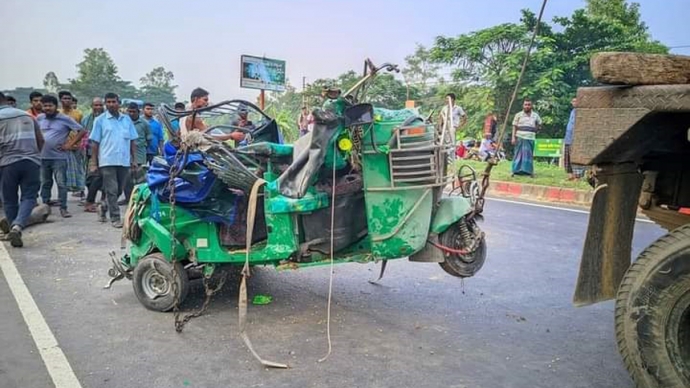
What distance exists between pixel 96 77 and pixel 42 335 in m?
44.4

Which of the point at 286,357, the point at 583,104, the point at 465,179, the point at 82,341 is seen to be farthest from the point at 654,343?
the point at 82,341

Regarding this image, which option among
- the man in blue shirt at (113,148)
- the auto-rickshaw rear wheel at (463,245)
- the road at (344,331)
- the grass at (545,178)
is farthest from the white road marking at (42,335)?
the grass at (545,178)

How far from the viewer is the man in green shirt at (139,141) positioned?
8812 millimetres

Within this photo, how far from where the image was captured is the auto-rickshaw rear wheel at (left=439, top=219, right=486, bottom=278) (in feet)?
13.2

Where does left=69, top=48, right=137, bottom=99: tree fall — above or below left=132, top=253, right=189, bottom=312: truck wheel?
above

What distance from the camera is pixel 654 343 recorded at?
2289 millimetres

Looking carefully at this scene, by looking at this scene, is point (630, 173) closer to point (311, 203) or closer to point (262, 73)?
point (311, 203)

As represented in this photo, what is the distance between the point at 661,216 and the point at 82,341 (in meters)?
3.73

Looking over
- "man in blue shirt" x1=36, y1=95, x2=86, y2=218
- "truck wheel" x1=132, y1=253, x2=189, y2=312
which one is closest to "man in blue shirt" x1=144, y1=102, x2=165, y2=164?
"man in blue shirt" x1=36, y1=95, x2=86, y2=218

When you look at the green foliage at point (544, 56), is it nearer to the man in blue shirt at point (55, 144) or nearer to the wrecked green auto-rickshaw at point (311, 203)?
the man in blue shirt at point (55, 144)

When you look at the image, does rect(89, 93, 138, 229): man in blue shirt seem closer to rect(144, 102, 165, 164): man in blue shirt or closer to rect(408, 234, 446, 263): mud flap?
rect(144, 102, 165, 164): man in blue shirt

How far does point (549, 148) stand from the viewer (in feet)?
54.7

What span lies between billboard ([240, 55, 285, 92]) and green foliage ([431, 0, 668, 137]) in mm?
7936

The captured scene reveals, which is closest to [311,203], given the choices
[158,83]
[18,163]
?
[18,163]
